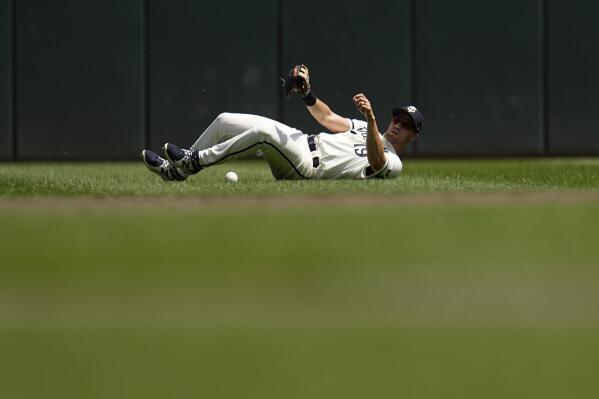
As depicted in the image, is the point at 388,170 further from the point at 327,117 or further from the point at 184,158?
the point at 184,158

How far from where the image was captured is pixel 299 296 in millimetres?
3037

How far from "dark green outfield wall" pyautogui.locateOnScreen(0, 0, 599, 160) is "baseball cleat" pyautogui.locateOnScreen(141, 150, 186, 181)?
186 inches

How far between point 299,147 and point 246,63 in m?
5.03

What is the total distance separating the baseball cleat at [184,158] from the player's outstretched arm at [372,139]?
106 cm

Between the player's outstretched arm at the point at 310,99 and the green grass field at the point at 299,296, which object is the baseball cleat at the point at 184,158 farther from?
the player's outstretched arm at the point at 310,99

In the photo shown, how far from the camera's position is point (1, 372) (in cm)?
210

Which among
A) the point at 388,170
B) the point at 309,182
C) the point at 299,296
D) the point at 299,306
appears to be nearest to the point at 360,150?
the point at 388,170

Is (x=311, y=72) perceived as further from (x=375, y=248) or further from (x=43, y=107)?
(x=375, y=248)

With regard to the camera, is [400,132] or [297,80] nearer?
[297,80]

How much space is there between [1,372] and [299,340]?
66 cm

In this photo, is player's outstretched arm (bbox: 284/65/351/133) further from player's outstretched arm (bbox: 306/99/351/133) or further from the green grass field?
the green grass field

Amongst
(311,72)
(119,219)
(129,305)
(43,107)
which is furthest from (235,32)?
(129,305)

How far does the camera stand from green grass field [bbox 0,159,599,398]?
6.76 feet

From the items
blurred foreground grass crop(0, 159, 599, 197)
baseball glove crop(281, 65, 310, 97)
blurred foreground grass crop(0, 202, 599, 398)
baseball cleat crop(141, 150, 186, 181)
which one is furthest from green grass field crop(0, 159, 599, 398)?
baseball glove crop(281, 65, 310, 97)
